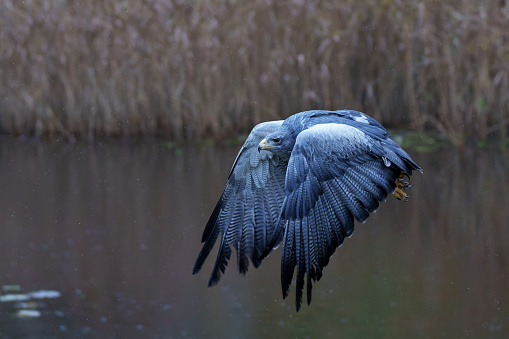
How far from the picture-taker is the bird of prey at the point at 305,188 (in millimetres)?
4426

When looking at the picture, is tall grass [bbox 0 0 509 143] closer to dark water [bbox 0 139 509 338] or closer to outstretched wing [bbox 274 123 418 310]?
A: dark water [bbox 0 139 509 338]

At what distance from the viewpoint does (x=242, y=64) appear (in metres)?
10.0

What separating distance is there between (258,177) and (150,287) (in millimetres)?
1707

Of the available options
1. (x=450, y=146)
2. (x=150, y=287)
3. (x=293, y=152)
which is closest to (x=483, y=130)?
(x=450, y=146)

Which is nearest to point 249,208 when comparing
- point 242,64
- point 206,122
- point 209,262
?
point 209,262

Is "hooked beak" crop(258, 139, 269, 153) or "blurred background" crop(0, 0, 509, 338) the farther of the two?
"blurred background" crop(0, 0, 509, 338)

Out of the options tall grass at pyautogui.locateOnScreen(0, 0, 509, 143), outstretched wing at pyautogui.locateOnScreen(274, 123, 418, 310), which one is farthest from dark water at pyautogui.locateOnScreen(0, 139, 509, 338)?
outstretched wing at pyautogui.locateOnScreen(274, 123, 418, 310)

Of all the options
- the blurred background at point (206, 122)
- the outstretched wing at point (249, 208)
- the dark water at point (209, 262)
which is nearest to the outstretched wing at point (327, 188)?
the outstretched wing at point (249, 208)

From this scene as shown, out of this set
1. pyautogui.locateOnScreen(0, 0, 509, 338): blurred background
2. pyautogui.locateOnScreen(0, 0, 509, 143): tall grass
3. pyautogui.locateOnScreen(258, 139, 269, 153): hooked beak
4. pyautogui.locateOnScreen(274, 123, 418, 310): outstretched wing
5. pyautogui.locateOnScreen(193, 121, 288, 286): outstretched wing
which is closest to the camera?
pyautogui.locateOnScreen(274, 123, 418, 310): outstretched wing

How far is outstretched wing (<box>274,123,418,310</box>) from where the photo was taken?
439 cm

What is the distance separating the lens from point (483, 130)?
A: 9.59 metres

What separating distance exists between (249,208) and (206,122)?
5.11 metres

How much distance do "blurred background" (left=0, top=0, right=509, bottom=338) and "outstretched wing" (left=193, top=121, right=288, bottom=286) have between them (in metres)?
1.23

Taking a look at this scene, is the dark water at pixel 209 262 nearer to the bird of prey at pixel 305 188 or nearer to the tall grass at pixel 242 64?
the tall grass at pixel 242 64
